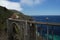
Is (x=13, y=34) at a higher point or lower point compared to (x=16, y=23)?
lower

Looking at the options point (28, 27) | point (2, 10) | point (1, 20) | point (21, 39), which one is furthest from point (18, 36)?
point (2, 10)

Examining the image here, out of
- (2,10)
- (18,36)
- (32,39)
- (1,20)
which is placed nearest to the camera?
(32,39)

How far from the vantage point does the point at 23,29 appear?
11664 mm

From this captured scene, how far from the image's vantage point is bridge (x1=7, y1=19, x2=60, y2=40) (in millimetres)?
11016

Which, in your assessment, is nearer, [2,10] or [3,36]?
[3,36]

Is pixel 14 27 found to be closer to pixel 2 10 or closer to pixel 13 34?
pixel 13 34

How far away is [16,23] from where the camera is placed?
12852 millimetres

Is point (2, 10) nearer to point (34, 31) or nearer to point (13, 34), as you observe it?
point (13, 34)

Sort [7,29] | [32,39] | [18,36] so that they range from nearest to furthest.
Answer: [32,39] → [18,36] → [7,29]

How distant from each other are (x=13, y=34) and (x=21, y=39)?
52.6 inches

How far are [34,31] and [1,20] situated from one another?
6253 millimetres

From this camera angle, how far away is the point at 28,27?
11.2 metres

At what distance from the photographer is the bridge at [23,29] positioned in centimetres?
1102

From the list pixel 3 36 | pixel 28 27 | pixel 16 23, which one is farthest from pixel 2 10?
pixel 28 27
